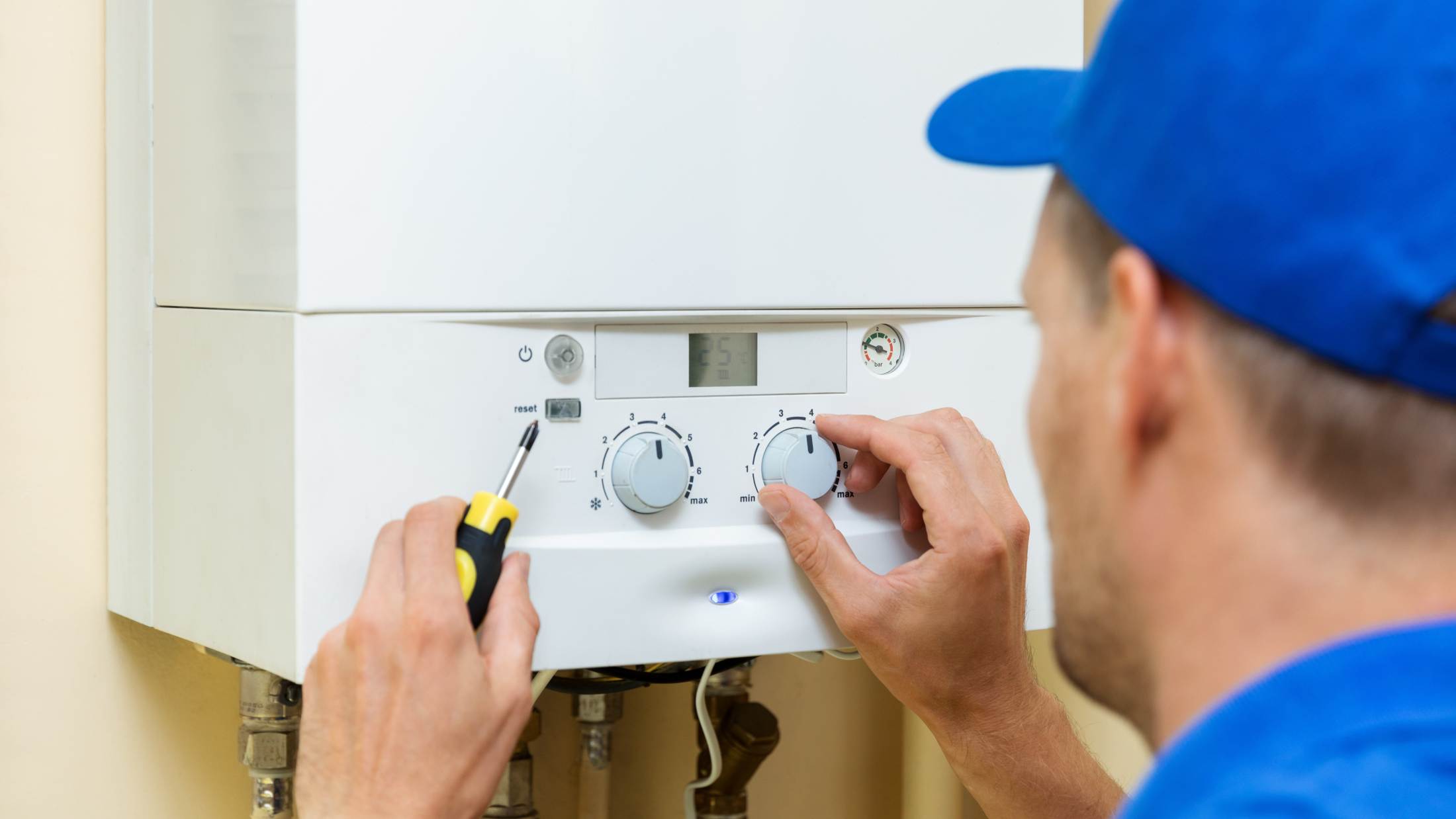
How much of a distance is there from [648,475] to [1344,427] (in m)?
0.42

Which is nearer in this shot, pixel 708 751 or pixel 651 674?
pixel 651 674

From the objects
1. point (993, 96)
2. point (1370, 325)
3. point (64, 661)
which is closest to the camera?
point (1370, 325)

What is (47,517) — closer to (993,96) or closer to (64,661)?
(64,661)

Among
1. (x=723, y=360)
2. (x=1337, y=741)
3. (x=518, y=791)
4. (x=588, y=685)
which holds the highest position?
(x=723, y=360)

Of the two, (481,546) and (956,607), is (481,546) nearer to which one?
(481,546)

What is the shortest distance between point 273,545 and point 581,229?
0.23 m

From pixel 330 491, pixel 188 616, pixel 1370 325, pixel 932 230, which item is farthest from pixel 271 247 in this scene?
pixel 1370 325

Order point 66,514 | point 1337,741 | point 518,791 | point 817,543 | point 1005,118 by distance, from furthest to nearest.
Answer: point 518,791 → point 66,514 → point 817,543 → point 1005,118 → point 1337,741

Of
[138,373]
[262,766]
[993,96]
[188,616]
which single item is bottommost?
[262,766]

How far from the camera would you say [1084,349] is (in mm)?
482

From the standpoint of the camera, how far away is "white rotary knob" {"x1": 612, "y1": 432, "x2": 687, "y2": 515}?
761 millimetres

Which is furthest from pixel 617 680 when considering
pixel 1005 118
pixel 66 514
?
pixel 1005 118

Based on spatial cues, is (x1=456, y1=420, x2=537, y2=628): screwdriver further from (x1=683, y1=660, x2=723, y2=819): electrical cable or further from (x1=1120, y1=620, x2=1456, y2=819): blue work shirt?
(x1=1120, y1=620, x2=1456, y2=819): blue work shirt

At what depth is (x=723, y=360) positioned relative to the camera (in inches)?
31.7
